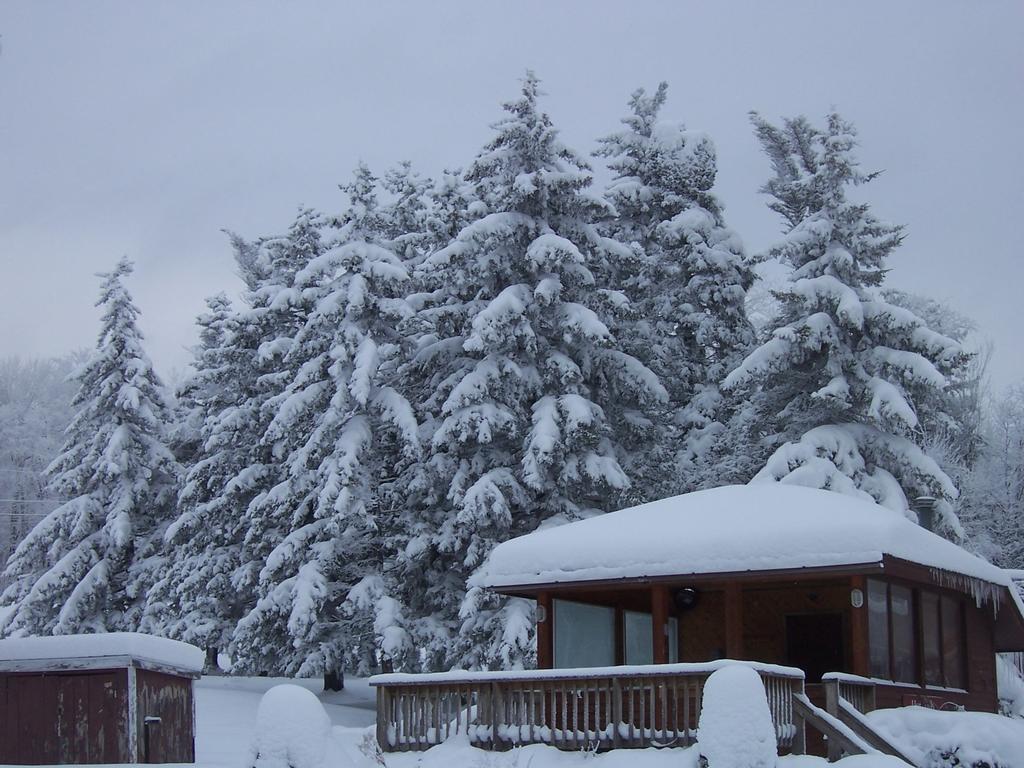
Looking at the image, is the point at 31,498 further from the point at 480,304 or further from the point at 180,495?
the point at 480,304

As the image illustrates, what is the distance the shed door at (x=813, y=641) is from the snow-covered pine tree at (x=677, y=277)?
1146 cm

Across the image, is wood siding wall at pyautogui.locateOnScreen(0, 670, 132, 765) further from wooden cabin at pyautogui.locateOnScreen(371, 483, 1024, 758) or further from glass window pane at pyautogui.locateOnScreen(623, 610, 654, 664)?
glass window pane at pyautogui.locateOnScreen(623, 610, 654, 664)

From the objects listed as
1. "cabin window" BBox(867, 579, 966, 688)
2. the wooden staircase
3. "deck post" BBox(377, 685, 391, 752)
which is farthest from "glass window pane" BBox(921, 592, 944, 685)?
"deck post" BBox(377, 685, 391, 752)

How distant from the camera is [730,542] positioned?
18156mm

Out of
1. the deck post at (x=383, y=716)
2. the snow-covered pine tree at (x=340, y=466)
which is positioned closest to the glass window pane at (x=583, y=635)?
the deck post at (x=383, y=716)

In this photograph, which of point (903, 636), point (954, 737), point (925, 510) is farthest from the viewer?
point (925, 510)

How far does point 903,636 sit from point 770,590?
2.24 m

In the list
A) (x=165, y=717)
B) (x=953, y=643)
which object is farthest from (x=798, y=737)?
(x=165, y=717)

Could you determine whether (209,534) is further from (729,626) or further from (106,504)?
(729,626)

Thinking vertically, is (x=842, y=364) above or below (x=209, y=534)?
above

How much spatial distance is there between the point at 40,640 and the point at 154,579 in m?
22.9

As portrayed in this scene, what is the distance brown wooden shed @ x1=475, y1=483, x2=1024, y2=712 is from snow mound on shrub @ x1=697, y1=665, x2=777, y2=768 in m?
4.78

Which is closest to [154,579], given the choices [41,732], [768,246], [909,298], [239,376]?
[239,376]

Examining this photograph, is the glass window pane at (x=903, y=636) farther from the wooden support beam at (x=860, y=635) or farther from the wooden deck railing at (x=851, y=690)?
the wooden deck railing at (x=851, y=690)
